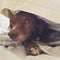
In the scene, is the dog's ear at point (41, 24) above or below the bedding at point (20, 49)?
above

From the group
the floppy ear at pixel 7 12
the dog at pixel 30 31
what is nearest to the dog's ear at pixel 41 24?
the dog at pixel 30 31

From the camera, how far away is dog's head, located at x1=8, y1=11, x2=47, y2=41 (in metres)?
0.60

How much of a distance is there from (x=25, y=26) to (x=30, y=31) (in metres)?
0.03

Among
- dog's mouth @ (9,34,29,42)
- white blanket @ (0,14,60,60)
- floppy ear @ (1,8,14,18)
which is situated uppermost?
floppy ear @ (1,8,14,18)

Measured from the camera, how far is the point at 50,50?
0.58m

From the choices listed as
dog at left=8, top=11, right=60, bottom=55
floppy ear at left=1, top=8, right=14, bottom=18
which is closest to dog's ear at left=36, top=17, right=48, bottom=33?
dog at left=8, top=11, right=60, bottom=55

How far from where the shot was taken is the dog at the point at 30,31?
0.60 m

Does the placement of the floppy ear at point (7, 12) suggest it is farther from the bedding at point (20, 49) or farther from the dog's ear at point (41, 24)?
the dog's ear at point (41, 24)

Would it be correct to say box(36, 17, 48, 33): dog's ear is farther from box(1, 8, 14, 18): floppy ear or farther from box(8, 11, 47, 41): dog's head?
box(1, 8, 14, 18): floppy ear

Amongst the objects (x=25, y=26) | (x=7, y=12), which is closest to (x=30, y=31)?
(x=25, y=26)

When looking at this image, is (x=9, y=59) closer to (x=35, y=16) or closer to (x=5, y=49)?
(x=5, y=49)

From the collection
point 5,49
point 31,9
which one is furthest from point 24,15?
point 5,49

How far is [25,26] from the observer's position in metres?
0.60

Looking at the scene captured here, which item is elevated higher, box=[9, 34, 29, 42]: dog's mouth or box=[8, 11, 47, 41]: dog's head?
box=[8, 11, 47, 41]: dog's head
